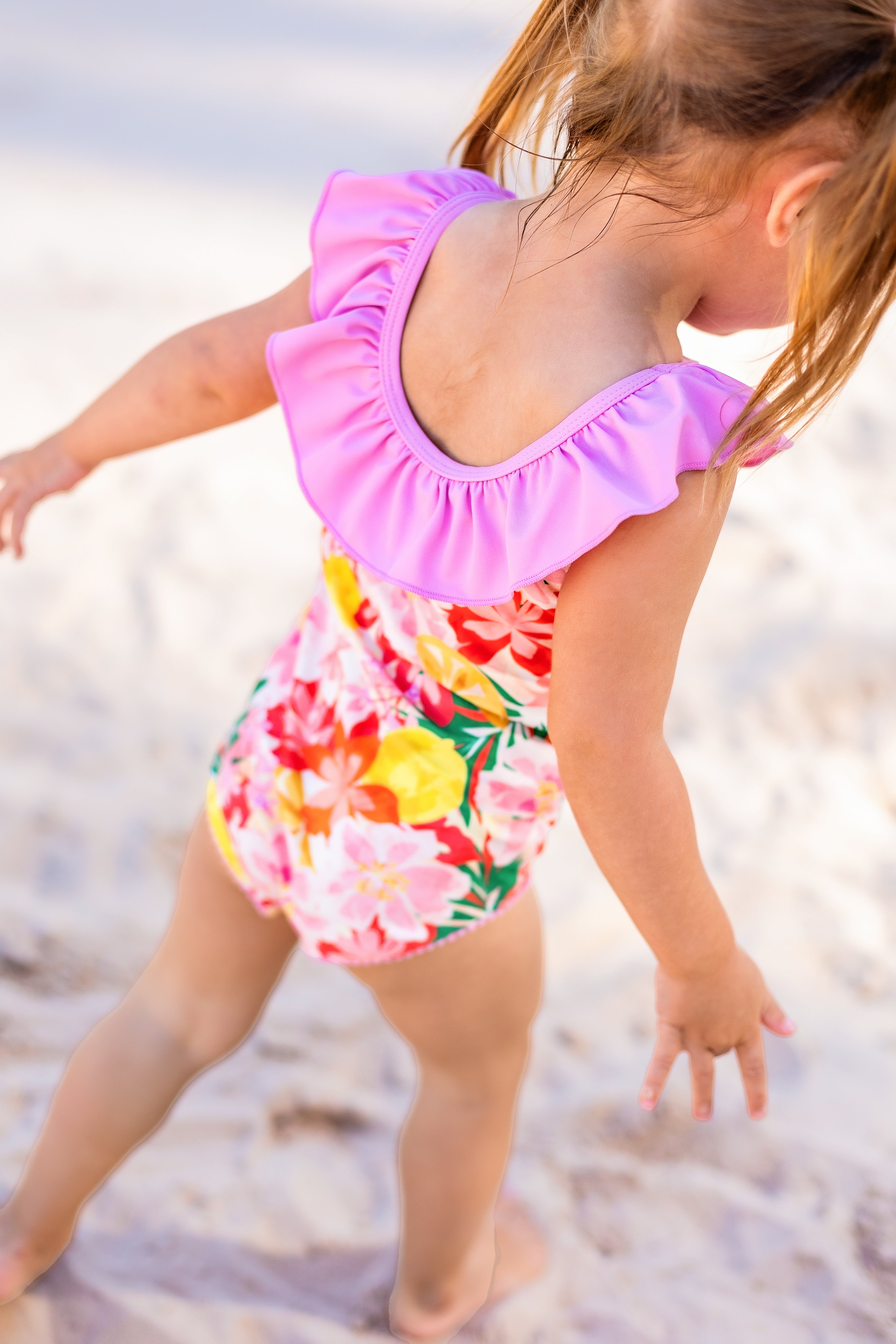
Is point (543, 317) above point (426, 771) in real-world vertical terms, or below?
above

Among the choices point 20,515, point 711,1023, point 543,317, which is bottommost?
point 711,1023

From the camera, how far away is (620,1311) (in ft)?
→ 4.03

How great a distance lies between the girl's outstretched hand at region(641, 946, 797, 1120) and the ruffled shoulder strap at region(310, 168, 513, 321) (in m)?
0.51

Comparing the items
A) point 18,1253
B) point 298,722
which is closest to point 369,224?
point 298,722

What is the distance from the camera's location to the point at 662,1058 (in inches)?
34.7

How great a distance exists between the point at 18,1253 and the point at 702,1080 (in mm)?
643

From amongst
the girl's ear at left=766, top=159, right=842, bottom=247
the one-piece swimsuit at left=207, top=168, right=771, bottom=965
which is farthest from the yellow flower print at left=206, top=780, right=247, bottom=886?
the girl's ear at left=766, top=159, right=842, bottom=247

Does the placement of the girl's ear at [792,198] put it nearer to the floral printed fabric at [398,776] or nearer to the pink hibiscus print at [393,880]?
the floral printed fabric at [398,776]

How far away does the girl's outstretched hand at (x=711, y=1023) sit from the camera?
0.86 meters

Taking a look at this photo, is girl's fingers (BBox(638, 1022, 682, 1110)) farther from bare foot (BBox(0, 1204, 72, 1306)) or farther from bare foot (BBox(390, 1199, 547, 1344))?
bare foot (BBox(0, 1204, 72, 1306))

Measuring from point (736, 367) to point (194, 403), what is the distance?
1840 mm

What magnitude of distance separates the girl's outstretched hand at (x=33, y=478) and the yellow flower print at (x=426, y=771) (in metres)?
0.41

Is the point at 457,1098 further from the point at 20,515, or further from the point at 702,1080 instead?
the point at 20,515

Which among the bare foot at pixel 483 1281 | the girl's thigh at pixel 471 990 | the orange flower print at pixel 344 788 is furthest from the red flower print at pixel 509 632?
the bare foot at pixel 483 1281
